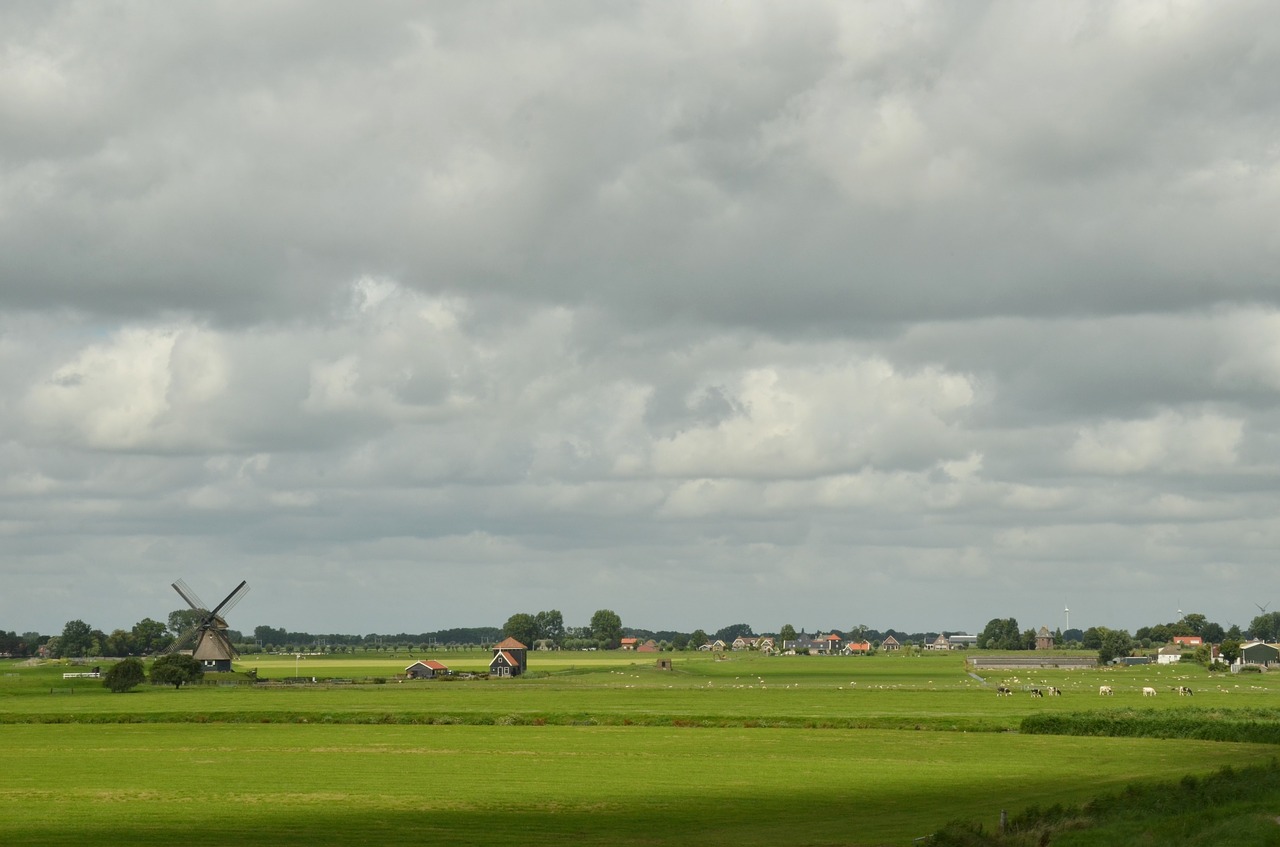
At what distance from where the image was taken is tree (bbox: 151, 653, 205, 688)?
490ft

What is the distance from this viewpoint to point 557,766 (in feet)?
196

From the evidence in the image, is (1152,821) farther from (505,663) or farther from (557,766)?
(505,663)

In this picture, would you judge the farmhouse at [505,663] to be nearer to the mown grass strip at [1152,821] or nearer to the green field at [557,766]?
the green field at [557,766]

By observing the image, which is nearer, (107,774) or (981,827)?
(981,827)

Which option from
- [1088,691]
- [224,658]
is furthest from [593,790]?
[224,658]

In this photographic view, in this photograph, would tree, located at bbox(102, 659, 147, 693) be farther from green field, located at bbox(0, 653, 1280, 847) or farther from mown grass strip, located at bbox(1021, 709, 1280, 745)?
mown grass strip, located at bbox(1021, 709, 1280, 745)

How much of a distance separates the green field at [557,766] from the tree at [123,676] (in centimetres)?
1874

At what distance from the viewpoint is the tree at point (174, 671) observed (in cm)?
14925

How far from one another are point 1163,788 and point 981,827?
11280mm

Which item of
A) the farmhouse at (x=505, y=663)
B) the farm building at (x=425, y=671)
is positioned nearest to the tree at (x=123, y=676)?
the farm building at (x=425, y=671)

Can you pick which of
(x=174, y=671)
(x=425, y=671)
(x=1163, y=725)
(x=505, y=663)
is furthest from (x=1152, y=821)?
(x=425, y=671)

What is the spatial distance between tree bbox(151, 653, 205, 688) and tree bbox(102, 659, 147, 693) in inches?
267

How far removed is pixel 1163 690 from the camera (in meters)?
131

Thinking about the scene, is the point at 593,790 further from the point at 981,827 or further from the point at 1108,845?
the point at 1108,845
